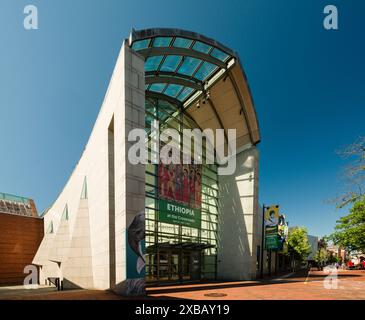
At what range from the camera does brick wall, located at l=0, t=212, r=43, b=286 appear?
Result: 1005 inches

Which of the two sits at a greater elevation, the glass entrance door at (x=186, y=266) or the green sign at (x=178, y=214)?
the green sign at (x=178, y=214)

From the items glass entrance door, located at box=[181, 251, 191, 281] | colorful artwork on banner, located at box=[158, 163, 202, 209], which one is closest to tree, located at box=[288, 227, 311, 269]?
glass entrance door, located at box=[181, 251, 191, 281]

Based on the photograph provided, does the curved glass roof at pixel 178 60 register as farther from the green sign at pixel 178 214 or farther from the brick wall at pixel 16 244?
the brick wall at pixel 16 244

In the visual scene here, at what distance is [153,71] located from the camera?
19500 mm

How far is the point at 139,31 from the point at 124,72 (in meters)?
2.86

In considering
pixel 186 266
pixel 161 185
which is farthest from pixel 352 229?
pixel 161 185

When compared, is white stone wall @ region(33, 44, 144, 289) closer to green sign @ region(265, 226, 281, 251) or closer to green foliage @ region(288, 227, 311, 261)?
green sign @ region(265, 226, 281, 251)

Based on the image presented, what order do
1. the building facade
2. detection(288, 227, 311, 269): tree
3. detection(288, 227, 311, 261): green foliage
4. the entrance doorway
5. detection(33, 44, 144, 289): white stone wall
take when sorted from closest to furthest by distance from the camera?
detection(33, 44, 144, 289): white stone wall, the building facade, the entrance doorway, detection(288, 227, 311, 269): tree, detection(288, 227, 311, 261): green foliage

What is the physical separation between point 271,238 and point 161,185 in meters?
16.5

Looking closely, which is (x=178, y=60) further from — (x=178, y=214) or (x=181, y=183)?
(x=178, y=214)

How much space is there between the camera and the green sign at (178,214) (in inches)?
790

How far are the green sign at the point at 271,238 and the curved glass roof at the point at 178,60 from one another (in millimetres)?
17691

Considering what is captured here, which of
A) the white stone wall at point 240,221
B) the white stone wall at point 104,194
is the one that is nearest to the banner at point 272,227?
the white stone wall at point 240,221

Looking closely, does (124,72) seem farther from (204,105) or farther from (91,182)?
(204,105)
